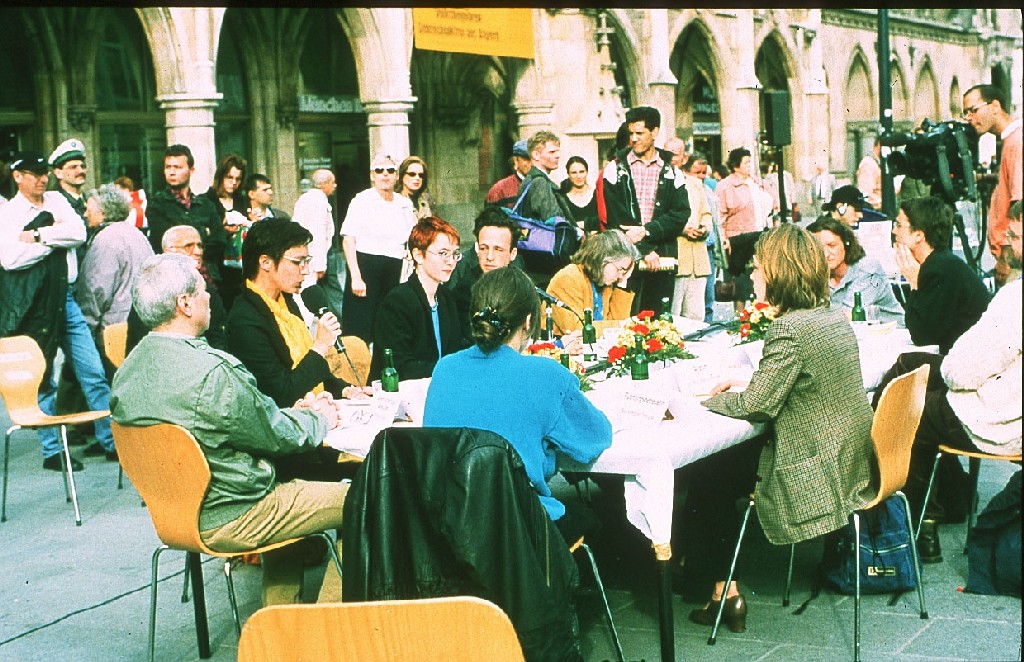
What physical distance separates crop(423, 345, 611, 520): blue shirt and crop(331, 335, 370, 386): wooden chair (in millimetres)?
1803

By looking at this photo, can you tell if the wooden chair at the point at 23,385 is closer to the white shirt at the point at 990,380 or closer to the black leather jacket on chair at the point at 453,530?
the black leather jacket on chair at the point at 453,530

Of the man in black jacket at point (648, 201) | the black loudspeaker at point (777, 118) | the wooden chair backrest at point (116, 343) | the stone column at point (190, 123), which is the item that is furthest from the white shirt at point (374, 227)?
the stone column at point (190, 123)

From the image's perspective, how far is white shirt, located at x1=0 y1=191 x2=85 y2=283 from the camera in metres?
7.71

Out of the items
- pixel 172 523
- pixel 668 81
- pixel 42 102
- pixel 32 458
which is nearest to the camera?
pixel 172 523

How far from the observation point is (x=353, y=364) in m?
5.93

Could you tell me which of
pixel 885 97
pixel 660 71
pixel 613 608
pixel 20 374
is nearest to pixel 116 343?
pixel 20 374

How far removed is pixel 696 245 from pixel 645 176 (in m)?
1.08

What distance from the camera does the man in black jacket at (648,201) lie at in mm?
8930

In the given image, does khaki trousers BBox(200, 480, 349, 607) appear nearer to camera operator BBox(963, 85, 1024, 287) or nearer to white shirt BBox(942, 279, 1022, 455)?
white shirt BBox(942, 279, 1022, 455)

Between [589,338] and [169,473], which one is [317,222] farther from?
[169,473]

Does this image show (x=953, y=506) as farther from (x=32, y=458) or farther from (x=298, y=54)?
(x=298, y=54)

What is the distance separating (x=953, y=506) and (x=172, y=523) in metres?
3.66

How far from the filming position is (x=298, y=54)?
61.6 feet

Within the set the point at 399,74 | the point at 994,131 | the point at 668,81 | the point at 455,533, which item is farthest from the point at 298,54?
the point at 455,533
